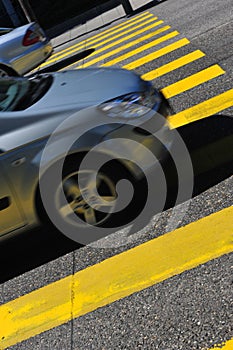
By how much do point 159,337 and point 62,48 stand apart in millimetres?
12633

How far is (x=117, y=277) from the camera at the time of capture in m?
4.19

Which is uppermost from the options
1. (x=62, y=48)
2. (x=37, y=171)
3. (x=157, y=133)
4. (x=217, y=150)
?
(x=37, y=171)

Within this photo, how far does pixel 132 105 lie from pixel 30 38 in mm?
7511

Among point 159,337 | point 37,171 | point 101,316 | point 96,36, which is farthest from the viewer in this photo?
point 96,36

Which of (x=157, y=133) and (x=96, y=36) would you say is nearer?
(x=157, y=133)

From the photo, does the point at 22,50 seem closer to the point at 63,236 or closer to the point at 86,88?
the point at 86,88

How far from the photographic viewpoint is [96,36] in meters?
14.3

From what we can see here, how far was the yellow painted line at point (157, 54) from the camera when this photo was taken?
9.45 m

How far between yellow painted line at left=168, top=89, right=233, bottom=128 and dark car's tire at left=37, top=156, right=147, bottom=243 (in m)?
1.81

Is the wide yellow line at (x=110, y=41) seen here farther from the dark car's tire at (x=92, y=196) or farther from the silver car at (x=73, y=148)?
the dark car's tire at (x=92, y=196)

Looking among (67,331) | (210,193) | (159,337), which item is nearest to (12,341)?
(67,331)

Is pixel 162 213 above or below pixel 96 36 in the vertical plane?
above

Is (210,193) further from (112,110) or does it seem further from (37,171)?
(37,171)

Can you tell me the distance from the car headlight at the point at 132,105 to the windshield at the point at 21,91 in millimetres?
737
